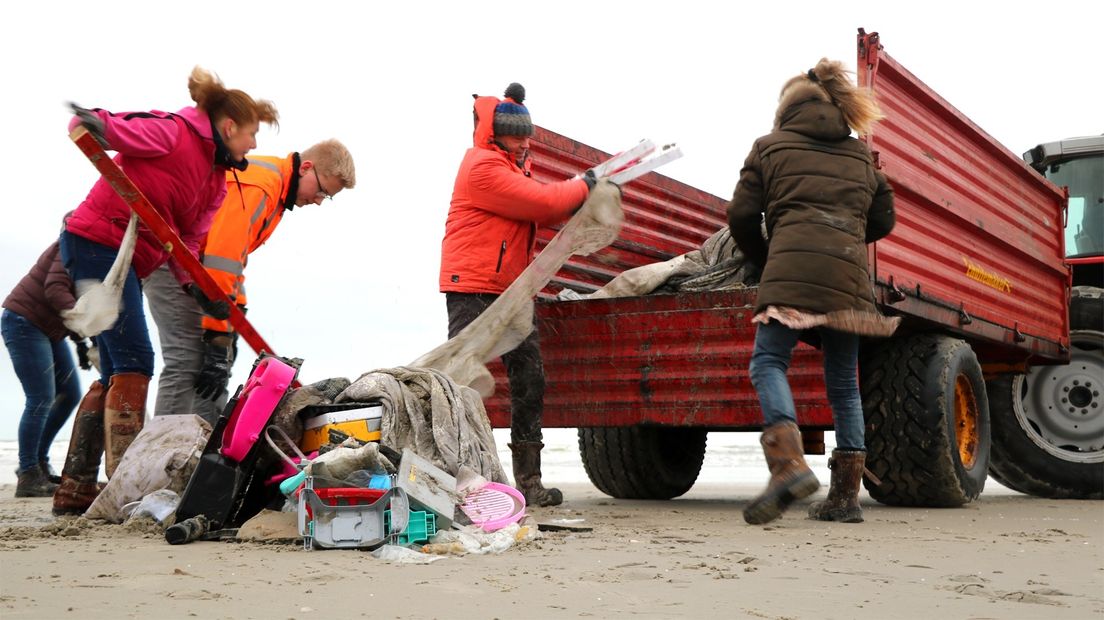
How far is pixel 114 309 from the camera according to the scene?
409 cm

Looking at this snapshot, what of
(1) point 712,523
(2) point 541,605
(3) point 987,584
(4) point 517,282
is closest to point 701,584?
(2) point 541,605

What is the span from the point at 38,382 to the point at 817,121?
455 cm

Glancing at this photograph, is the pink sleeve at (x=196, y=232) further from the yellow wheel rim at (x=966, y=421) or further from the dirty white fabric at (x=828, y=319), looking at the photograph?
the yellow wheel rim at (x=966, y=421)

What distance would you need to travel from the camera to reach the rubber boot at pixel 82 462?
4344mm

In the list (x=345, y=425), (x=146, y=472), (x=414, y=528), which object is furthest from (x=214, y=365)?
(x=414, y=528)

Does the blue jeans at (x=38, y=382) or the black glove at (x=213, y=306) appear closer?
the black glove at (x=213, y=306)

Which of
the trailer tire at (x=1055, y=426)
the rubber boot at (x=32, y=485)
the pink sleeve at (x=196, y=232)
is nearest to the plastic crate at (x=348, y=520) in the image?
the pink sleeve at (x=196, y=232)

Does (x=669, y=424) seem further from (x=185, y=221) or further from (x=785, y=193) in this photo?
(x=185, y=221)

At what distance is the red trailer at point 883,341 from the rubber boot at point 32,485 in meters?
2.78

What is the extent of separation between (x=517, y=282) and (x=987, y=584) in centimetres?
262

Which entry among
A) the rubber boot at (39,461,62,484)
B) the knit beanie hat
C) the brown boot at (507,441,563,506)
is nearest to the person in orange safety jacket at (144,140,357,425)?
the knit beanie hat

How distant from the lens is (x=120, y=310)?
4.21 m

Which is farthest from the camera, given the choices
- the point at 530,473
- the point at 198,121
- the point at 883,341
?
the point at 883,341

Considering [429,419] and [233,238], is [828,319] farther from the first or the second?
[233,238]
